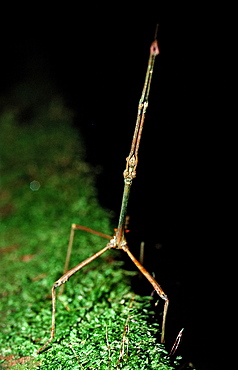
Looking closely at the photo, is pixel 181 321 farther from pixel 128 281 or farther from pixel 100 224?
pixel 100 224

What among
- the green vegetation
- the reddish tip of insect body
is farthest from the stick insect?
the green vegetation

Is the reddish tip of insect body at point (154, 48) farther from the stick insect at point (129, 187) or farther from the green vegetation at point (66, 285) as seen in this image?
the green vegetation at point (66, 285)

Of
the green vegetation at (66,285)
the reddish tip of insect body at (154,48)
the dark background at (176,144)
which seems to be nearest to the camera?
the reddish tip of insect body at (154,48)

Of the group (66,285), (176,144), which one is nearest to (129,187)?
(66,285)

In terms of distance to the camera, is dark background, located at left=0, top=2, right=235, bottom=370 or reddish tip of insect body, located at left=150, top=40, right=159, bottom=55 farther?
dark background, located at left=0, top=2, right=235, bottom=370

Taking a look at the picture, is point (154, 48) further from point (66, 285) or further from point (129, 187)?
point (66, 285)

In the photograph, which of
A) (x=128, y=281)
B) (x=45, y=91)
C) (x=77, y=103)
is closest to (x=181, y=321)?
(x=128, y=281)

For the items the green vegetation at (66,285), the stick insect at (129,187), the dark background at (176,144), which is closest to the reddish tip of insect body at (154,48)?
the stick insect at (129,187)

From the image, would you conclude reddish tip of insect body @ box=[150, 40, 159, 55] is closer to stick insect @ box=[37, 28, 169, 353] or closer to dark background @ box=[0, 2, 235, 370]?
stick insect @ box=[37, 28, 169, 353]
